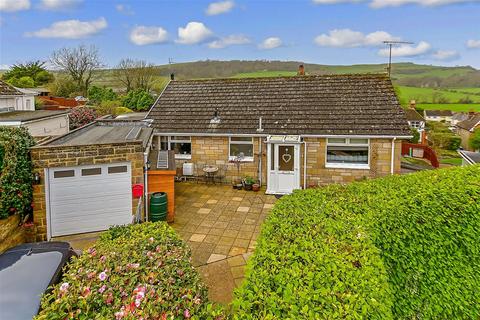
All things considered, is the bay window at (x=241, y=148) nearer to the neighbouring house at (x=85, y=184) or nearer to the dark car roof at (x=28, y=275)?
the neighbouring house at (x=85, y=184)

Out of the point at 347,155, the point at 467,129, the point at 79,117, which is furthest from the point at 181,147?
the point at 467,129

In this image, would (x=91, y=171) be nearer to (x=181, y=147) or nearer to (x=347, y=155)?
(x=181, y=147)

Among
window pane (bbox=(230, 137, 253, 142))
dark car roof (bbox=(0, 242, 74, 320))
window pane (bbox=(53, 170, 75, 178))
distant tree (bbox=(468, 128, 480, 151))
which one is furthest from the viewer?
distant tree (bbox=(468, 128, 480, 151))

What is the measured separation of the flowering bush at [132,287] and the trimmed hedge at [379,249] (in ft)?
2.01

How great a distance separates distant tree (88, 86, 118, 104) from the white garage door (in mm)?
29571

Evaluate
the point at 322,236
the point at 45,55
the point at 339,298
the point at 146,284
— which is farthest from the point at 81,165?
the point at 45,55

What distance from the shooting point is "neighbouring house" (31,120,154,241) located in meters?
8.72

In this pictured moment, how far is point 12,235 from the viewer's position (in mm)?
7957

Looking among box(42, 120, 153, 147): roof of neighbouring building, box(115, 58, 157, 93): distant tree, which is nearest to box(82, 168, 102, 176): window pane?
box(42, 120, 153, 147): roof of neighbouring building

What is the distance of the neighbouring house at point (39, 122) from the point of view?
1360cm

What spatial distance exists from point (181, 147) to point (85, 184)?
6.71 m

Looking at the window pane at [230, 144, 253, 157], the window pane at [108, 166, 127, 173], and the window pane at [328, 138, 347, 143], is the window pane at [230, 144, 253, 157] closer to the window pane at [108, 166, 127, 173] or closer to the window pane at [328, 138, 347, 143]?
the window pane at [328, 138, 347, 143]

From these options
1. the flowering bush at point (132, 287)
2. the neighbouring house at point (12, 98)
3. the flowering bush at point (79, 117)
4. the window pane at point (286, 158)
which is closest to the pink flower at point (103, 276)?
the flowering bush at point (132, 287)

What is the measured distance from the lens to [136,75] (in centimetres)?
4072
